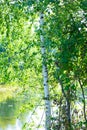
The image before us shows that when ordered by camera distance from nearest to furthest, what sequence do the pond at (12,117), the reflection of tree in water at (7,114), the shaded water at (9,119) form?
1. the pond at (12,117)
2. the shaded water at (9,119)
3. the reflection of tree in water at (7,114)

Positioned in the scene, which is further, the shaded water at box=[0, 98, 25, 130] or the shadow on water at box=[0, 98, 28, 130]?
the shadow on water at box=[0, 98, 28, 130]

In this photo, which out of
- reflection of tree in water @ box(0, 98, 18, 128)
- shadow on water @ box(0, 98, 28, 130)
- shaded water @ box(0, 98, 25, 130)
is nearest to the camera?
shaded water @ box(0, 98, 25, 130)

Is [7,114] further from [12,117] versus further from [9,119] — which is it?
[9,119]

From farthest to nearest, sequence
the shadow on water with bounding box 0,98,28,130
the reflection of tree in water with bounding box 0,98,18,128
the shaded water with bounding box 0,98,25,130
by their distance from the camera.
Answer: the reflection of tree in water with bounding box 0,98,18,128, the shadow on water with bounding box 0,98,28,130, the shaded water with bounding box 0,98,25,130

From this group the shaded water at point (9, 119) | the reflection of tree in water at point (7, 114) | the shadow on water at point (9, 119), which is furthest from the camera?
the reflection of tree in water at point (7, 114)

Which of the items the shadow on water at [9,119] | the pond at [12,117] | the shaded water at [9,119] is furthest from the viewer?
the shadow on water at [9,119]

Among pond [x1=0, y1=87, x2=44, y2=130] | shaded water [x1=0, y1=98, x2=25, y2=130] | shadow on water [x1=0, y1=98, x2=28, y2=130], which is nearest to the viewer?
pond [x1=0, y1=87, x2=44, y2=130]

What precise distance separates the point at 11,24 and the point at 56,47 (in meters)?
1.84

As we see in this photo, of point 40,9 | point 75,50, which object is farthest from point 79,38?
point 40,9

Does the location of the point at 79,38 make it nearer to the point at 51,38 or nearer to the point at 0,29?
the point at 51,38

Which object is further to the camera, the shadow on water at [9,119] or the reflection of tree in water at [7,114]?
the reflection of tree in water at [7,114]

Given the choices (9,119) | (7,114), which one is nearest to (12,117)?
(9,119)

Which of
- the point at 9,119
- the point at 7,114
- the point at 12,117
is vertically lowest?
the point at 9,119

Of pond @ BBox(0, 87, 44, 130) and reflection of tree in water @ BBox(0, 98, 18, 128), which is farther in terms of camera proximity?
reflection of tree in water @ BBox(0, 98, 18, 128)
